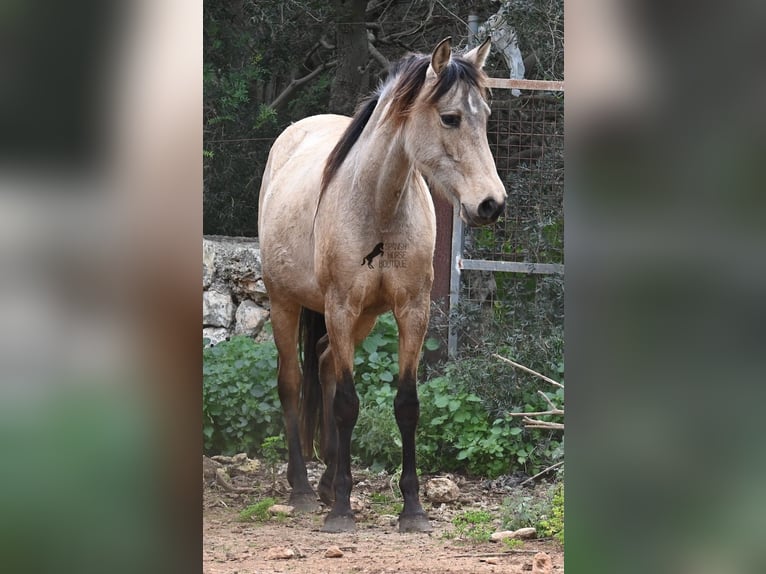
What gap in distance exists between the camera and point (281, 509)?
3697 mm

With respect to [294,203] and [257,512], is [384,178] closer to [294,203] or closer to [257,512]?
[294,203]

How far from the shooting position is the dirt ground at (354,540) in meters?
3.17

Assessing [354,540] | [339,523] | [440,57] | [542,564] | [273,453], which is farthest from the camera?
[273,453]

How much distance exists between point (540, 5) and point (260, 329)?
A: 203 centimetres

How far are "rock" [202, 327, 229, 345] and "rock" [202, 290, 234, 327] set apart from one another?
0.02 m

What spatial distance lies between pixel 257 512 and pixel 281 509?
0.10 meters

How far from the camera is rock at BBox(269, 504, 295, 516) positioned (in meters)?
3.68

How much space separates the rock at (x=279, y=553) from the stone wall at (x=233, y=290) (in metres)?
1.10

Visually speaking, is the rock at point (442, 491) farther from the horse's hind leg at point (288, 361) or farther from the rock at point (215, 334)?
the rock at point (215, 334)

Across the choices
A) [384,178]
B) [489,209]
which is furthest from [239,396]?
[489,209]

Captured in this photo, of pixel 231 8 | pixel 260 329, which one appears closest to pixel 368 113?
pixel 231 8

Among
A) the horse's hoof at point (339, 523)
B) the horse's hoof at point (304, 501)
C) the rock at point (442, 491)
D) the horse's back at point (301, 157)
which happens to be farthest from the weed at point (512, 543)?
the horse's back at point (301, 157)

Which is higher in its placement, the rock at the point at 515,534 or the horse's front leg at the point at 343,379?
the horse's front leg at the point at 343,379
